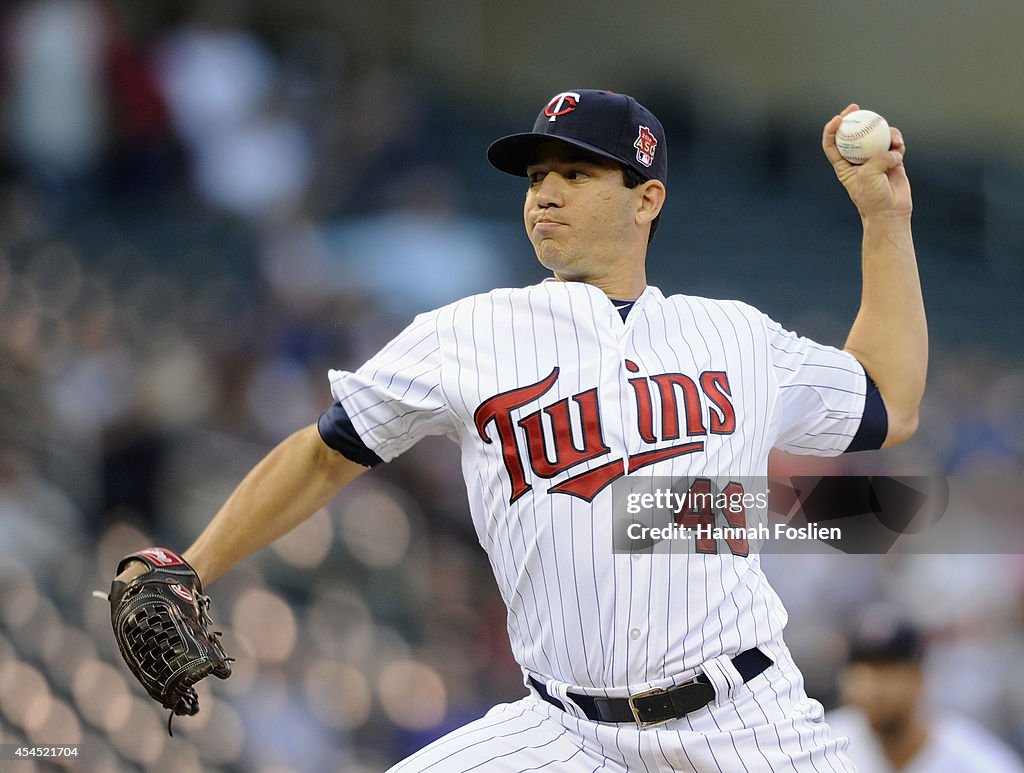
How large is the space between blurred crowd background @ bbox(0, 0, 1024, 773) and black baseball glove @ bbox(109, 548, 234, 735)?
2.35 meters

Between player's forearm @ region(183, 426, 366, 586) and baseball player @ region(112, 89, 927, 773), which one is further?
player's forearm @ region(183, 426, 366, 586)

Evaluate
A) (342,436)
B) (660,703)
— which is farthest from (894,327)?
(342,436)

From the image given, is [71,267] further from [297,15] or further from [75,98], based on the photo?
[297,15]

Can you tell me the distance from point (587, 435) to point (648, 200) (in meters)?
0.55

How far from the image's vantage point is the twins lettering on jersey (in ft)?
7.11

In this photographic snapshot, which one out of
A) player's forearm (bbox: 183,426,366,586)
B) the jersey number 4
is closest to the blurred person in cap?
the jersey number 4

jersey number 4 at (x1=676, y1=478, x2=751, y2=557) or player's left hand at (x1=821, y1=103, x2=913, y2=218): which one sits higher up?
player's left hand at (x1=821, y1=103, x2=913, y2=218)

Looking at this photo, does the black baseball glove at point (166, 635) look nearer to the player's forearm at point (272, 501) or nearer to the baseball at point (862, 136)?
the player's forearm at point (272, 501)

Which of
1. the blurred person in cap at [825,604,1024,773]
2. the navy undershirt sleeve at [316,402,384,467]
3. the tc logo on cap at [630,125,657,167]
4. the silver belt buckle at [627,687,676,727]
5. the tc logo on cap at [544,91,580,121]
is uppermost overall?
the tc logo on cap at [544,91,580,121]

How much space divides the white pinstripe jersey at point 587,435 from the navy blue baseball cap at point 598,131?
0.25m

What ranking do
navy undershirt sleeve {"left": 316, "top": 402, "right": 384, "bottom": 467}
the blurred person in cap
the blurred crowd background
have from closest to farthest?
1. navy undershirt sleeve {"left": 316, "top": 402, "right": 384, "bottom": 467}
2. the blurred person in cap
3. the blurred crowd background

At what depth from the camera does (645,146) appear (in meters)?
2.44

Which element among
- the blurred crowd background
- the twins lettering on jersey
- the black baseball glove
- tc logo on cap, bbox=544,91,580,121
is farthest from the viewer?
→ the blurred crowd background

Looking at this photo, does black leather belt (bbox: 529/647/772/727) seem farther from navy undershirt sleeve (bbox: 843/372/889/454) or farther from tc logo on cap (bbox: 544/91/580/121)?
tc logo on cap (bbox: 544/91/580/121)
